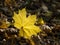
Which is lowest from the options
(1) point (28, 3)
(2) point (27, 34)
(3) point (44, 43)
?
(3) point (44, 43)

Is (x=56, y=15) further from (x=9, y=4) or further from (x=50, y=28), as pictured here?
(x=9, y=4)

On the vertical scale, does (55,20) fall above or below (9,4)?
below

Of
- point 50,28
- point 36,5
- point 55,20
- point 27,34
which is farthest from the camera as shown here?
point 36,5

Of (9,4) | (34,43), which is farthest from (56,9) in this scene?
(34,43)

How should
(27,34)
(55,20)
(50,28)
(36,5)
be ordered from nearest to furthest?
(27,34)
(50,28)
(55,20)
(36,5)

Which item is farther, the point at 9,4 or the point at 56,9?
the point at 56,9

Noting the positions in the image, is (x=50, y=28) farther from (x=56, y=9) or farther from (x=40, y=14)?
(x=56, y=9)

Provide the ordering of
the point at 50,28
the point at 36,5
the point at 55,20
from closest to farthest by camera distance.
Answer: the point at 50,28 → the point at 55,20 → the point at 36,5

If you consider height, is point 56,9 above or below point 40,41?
above

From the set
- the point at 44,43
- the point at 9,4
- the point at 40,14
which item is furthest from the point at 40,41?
the point at 9,4
